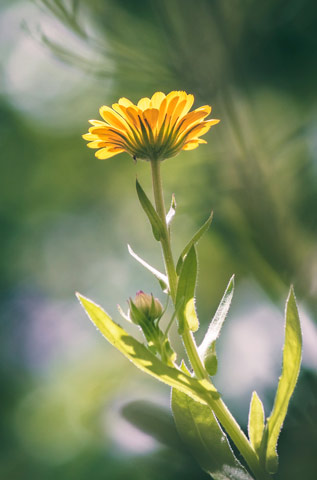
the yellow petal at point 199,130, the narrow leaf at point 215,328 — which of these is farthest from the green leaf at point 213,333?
the yellow petal at point 199,130

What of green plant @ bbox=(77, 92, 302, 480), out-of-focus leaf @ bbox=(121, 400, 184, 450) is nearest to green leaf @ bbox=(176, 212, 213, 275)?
green plant @ bbox=(77, 92, 302, 480)

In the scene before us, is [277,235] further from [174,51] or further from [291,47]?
[291,47]

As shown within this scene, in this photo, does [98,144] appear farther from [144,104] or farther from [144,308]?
[144,308]

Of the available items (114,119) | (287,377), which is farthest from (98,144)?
(287,377)

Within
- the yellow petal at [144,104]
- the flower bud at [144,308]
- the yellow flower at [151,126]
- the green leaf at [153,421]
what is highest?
the yellow petal at [144,104]

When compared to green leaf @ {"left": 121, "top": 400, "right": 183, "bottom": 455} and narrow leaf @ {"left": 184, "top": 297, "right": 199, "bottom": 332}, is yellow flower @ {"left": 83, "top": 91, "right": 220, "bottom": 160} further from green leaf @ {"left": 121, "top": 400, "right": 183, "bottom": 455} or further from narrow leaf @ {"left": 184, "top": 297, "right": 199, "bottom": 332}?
green leaf @ {"left": 121, "top": 400, "right": 183, "bottom": 455}

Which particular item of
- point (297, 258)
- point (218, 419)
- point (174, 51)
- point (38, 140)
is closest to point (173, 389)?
point (218, 419)

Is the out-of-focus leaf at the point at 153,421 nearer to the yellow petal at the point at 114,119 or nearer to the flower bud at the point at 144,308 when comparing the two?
the flower bud at the point at 144,308
